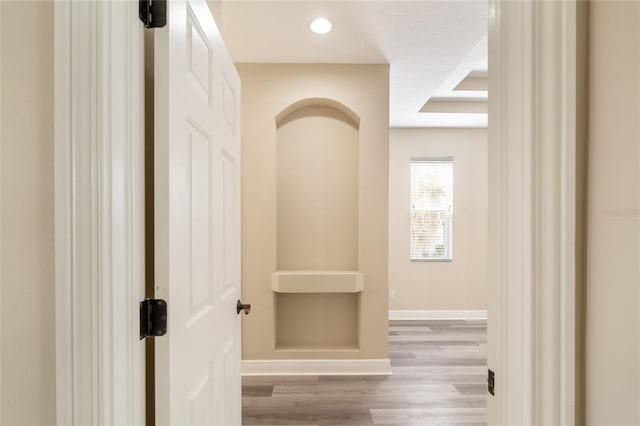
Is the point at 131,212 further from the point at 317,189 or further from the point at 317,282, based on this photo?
the point at 317,189

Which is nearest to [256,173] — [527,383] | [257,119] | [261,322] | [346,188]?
[257,119]

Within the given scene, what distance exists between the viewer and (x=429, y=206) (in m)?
4.61

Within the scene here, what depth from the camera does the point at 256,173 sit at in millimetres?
2891

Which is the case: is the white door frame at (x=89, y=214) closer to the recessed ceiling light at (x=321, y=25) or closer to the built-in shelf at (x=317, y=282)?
the recessed ceiling light at (x=321, y=25)

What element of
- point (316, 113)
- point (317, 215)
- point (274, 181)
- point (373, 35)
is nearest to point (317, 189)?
point (317, 215)

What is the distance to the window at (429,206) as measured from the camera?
4.60 meters

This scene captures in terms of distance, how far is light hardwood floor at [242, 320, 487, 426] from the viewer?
2254 millimetres

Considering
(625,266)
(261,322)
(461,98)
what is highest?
(461,98)

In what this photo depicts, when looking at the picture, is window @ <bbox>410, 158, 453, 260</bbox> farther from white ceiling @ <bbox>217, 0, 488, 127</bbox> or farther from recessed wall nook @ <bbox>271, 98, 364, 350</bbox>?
recessed wall nook @ <bbox>271, 98, 364, 350</bbox>

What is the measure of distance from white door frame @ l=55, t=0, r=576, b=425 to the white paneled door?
0.08 m

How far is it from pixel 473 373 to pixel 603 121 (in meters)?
2.91

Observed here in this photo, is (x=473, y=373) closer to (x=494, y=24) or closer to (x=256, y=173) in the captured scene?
(x=256, y=173)

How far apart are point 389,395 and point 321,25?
108 inches

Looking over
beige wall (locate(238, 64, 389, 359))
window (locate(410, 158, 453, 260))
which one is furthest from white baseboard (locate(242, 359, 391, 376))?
window (locate(410, 158, 453, 260))
